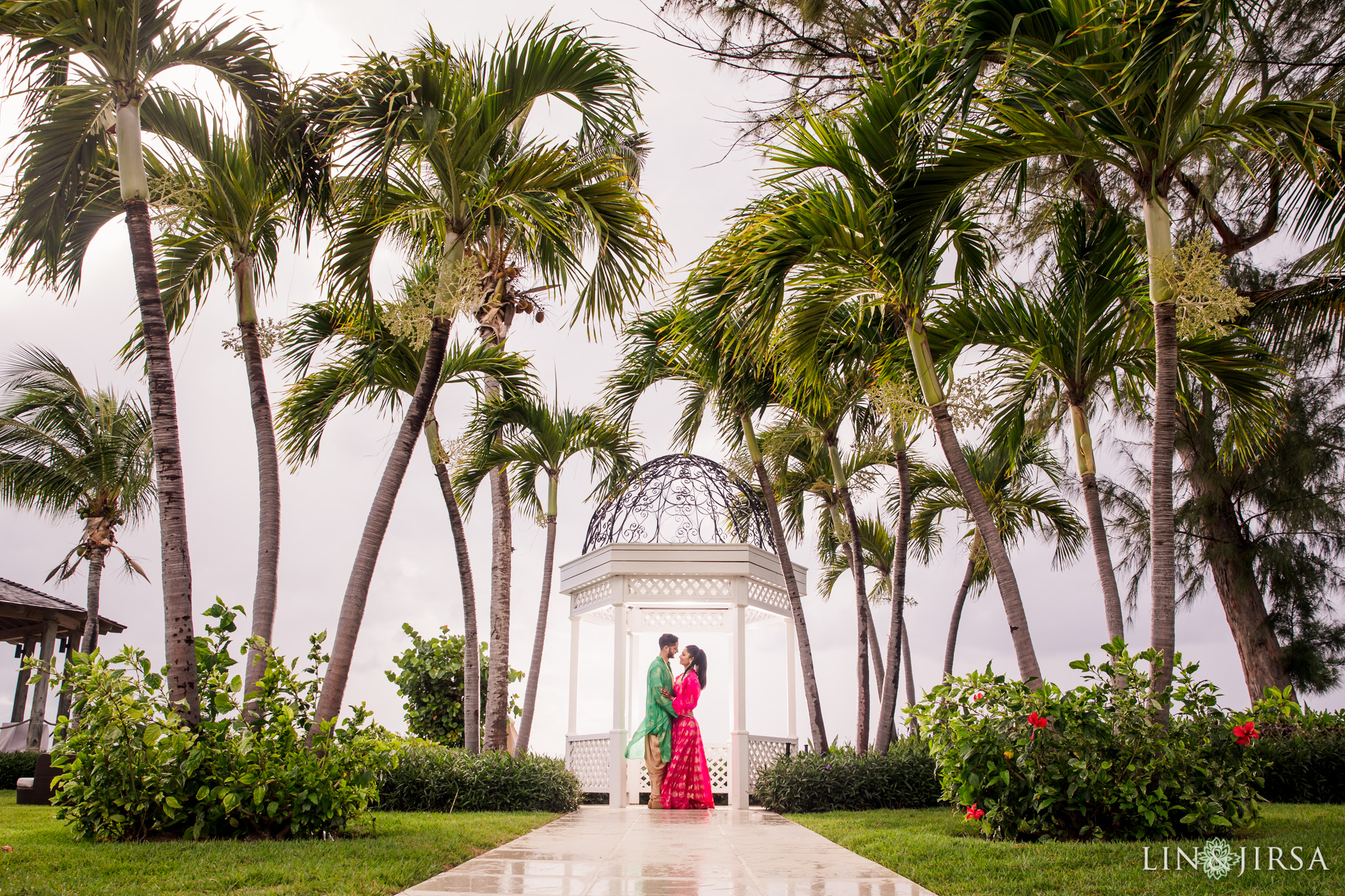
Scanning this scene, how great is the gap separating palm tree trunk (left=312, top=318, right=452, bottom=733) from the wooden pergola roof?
11.6 m

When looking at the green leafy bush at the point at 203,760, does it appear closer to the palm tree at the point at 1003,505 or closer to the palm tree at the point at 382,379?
the palm tree at the point at 382,379

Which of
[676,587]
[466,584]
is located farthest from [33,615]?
[676,587]

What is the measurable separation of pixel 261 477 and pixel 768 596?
6512 mm

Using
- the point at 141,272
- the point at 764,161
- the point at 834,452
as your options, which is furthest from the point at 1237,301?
the point at 141,272

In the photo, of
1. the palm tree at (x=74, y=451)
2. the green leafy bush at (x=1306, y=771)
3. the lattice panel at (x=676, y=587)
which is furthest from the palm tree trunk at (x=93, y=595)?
the green leafy bush at (x=1306, y=771)

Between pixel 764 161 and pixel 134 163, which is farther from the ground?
pixel 764 161

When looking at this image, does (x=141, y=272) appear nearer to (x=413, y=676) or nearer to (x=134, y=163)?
(x=134, y=163)

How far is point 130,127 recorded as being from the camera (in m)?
6.00

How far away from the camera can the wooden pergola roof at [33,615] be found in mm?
15719

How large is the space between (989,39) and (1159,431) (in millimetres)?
2674

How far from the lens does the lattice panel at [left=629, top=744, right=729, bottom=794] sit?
36.7 ft

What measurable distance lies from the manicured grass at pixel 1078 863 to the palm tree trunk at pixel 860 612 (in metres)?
3.40

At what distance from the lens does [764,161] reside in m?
6.86

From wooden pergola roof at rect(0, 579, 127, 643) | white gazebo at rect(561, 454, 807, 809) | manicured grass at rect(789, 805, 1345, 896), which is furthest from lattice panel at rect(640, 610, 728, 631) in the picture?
wooden pergola roof at rect(0, 579, 127, 643)
